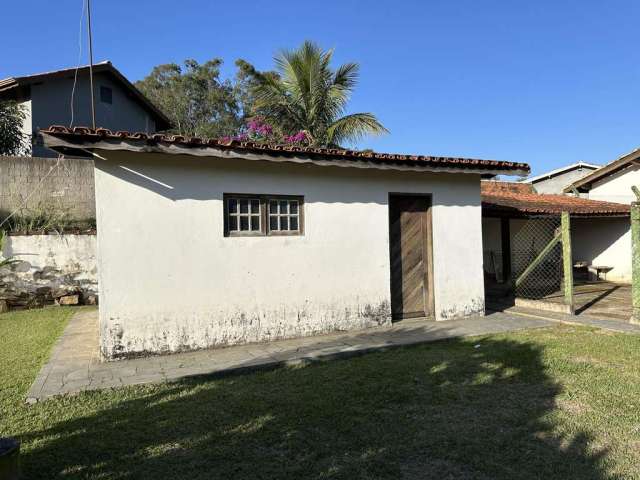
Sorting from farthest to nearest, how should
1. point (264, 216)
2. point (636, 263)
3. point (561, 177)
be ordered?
point (561, 177)
point (636, 263)
point (264, 216)

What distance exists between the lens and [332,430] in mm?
3654

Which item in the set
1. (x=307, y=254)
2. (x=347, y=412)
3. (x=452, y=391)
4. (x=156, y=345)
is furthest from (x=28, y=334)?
(x=452, y=391)

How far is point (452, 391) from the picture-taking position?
178 inches

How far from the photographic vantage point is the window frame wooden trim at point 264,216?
21.4 feet

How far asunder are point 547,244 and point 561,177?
31.3ft

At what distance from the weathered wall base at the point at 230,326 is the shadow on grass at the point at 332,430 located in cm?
130

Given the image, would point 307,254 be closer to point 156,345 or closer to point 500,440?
point 156,345

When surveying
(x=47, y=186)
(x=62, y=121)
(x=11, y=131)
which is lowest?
(x=47, y=186)

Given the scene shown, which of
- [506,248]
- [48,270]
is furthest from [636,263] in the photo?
[48,270]

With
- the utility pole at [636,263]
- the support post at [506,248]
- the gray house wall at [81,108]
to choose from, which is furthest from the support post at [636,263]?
the gray house wall at [81,108]

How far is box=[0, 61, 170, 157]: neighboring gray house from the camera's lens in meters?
14.8

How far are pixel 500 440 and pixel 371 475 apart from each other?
1130mm

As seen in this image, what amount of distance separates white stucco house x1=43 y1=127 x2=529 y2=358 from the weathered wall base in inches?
0.6

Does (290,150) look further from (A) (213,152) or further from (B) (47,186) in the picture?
(B) (47,186)
